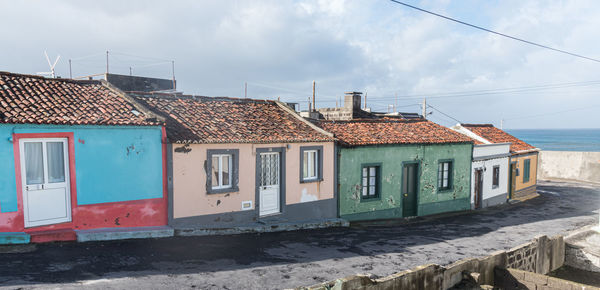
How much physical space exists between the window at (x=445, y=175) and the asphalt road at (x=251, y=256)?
3009 millimetres

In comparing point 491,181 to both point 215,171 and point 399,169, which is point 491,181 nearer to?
point 399,169

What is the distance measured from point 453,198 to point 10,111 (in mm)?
18911

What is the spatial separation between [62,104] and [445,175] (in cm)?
1694

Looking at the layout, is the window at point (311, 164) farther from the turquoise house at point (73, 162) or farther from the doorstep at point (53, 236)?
the doorstep at point (53, 236)

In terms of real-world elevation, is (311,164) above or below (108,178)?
below

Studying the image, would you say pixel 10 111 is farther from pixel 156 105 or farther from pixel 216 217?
pixel 216 217

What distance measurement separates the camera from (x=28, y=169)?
9961mm

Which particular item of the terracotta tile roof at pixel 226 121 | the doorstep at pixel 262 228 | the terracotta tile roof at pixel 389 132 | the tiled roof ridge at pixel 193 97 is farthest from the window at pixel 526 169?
the tiled roof ridge at pixel 193 97

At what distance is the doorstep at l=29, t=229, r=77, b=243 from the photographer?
9.84 meters

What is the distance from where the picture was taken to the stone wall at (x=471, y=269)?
8.15m

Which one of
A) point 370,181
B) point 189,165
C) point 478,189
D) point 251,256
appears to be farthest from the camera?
point 478,189

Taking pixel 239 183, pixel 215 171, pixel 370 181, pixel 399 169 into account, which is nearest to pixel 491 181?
pixel 399 169

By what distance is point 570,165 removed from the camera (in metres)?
38.2

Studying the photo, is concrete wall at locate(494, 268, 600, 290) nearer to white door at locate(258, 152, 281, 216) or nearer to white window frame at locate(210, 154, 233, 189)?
→ white door at locate(258, 152, 281, 216)
